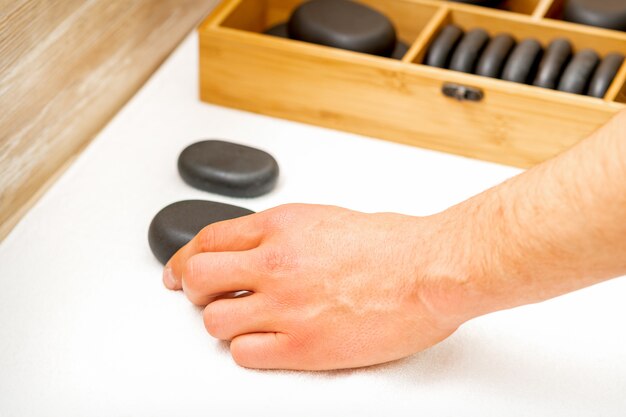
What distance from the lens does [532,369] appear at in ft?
2.59

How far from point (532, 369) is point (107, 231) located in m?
0.44

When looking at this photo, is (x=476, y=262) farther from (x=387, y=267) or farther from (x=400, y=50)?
(x=400, y=50)

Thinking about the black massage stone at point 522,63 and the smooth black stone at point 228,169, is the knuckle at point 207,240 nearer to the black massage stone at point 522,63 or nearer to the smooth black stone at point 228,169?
the smooth black stone at point 228,169

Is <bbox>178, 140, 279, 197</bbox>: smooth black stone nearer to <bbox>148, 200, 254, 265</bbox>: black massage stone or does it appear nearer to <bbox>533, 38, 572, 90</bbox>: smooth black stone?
<bbox>148, 200, 254, 265</bbox>: black massage stone

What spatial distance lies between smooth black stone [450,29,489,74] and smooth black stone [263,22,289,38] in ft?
0.78

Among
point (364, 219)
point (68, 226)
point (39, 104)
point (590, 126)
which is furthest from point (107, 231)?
point (590, 126)

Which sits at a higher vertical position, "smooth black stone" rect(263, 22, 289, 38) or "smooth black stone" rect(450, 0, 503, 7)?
"smooth black stone" rect(450, 0, 503, 7)

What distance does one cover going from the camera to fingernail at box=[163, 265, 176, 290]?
83cm

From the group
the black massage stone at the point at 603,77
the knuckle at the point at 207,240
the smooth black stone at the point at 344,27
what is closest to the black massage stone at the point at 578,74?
the black massage stone at the point at 603,77

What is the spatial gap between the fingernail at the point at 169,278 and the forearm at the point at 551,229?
28 cm

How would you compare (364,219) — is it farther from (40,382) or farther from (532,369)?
(40,382)

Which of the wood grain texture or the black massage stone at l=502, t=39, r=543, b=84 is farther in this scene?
the black massage stone at l=502, t=39, r=543, b=84

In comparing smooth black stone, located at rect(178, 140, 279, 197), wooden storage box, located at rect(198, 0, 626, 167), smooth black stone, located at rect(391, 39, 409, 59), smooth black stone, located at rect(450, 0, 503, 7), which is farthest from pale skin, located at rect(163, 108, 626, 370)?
smooth black stone, located at rect(450, 0, 503, 7)

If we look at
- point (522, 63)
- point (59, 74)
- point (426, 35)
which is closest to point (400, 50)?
point (426, 35)
